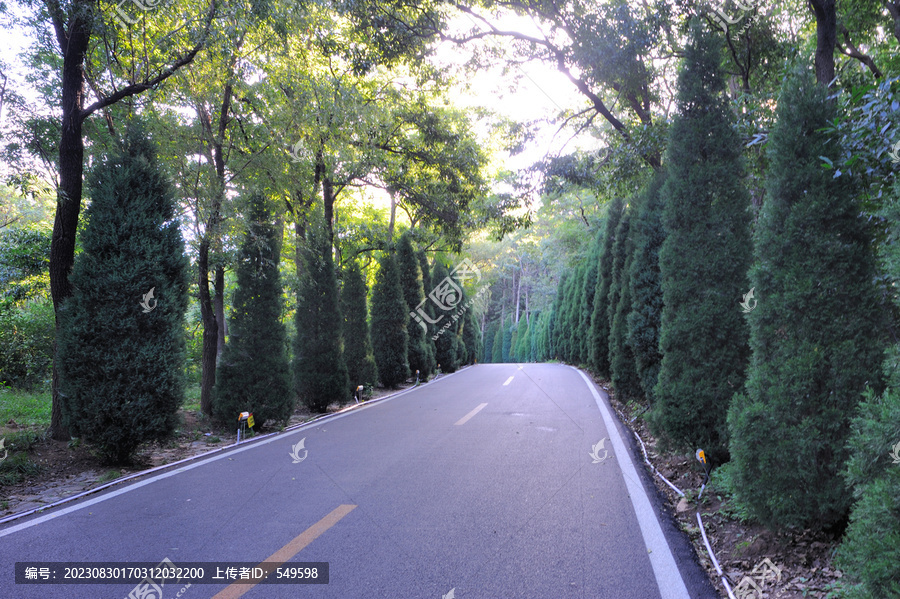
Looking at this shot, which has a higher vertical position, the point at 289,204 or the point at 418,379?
the point at 289,204

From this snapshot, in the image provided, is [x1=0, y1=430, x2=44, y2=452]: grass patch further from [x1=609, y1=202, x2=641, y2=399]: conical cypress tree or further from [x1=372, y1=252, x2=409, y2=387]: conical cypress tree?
[x1=609, y1=202, x2=641, y2=399]: conical cypress tree

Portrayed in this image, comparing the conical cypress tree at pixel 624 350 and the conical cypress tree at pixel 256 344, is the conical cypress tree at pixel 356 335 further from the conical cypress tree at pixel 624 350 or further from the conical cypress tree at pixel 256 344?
the conical cypress tree at pixel 624 350

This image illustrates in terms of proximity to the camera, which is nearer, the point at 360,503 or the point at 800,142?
the point at 800,142

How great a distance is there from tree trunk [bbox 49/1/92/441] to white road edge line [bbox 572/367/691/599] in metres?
7.74

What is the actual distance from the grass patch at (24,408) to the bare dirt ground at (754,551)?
9.39 meters

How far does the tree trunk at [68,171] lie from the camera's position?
22.3ft

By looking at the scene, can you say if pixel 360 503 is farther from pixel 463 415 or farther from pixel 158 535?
pixel 463 415

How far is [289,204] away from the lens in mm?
14531

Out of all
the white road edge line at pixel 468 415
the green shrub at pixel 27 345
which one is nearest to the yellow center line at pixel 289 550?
the white road edge line at pixel 468 415

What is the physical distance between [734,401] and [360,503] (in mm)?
3416

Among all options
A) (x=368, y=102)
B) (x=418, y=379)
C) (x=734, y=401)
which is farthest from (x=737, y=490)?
(x=418, y=379)

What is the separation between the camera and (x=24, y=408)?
1036cm

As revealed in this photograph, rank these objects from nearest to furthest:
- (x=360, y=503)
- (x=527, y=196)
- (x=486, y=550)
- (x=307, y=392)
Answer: (x=486, y=550) → (x=360, y=503) → (x=307, y=392) → (x=527, y=196)

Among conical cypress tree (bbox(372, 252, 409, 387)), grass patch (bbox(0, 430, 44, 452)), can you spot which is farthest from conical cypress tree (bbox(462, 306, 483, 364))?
grass patch (bbox(0, 430, 44, 452))
